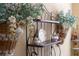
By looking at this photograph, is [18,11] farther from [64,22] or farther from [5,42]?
[64,22]

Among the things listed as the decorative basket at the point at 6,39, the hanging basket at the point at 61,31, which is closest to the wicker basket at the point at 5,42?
the decorative basket at the point at 6,39

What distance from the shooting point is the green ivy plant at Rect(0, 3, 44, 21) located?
1.44 m

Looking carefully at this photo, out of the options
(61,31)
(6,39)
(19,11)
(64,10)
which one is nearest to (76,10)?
(64,10)

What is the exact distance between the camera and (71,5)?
1442 mm

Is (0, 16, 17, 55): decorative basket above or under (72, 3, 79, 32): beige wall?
under

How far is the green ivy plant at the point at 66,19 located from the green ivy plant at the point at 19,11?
0.18 m

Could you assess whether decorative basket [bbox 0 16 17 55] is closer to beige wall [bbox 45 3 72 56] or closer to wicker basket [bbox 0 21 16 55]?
wicker basket [bbox 0 21 16 55]

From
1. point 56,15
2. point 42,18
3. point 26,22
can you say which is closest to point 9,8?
point 26,22

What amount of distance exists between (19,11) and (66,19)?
1.40 feet

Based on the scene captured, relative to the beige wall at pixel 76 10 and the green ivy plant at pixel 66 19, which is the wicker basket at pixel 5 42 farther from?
the beige wall at pixel 76 10

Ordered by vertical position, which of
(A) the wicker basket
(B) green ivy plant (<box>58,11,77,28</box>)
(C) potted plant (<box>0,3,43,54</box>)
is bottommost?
(A) the wicker basket

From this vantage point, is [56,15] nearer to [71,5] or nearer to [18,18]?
[71,5]

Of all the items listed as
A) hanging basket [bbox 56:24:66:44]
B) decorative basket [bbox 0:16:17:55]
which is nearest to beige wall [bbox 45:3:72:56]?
hanging basket [bbox 56:24:66:44]

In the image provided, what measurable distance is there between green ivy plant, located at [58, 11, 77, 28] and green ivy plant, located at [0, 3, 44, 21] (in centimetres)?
18
